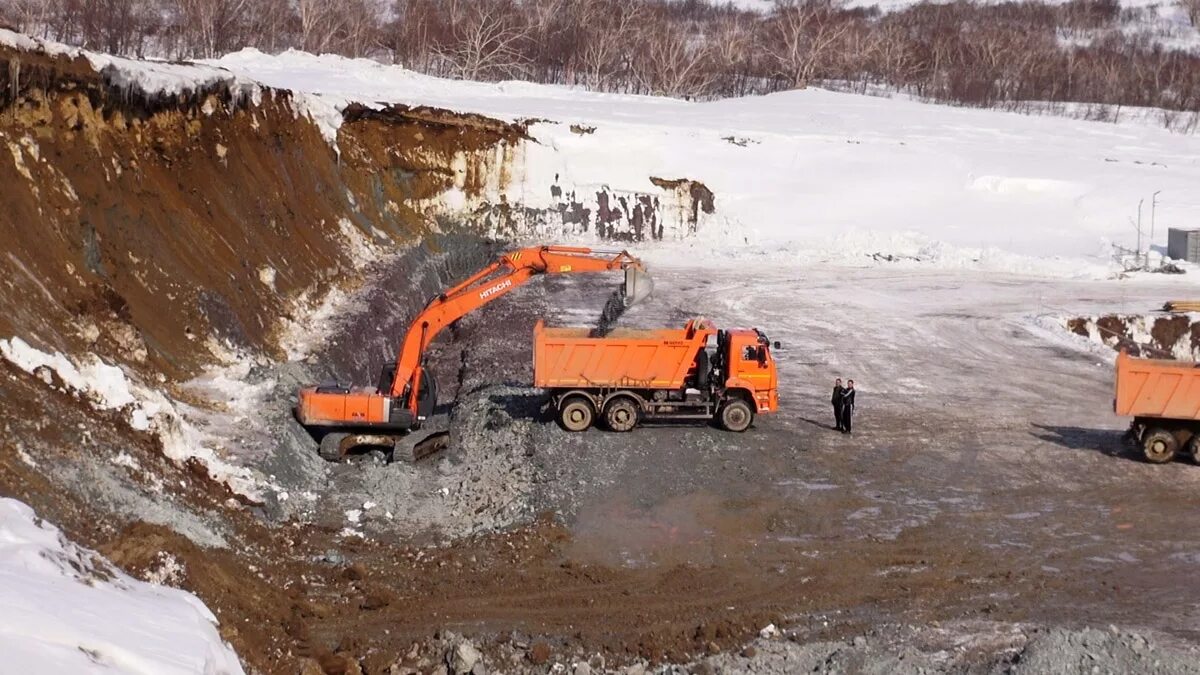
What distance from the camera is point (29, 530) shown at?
37.1 ft

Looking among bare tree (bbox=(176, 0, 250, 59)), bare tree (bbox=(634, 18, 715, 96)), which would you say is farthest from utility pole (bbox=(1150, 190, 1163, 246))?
bare tree (bbox=(176, 0, 250, 59))

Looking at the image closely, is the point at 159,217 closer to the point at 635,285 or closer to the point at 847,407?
the point at 635,285

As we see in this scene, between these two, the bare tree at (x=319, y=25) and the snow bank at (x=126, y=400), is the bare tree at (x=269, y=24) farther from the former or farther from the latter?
the snow bank at (x=126, y=400)

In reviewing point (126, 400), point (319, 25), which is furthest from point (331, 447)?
point (319, 25)

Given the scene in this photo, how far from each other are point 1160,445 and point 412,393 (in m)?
12.6

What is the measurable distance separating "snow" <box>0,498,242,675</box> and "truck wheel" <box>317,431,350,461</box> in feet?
25.1

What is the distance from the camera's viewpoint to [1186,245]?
40.3m

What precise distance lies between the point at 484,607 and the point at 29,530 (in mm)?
5022

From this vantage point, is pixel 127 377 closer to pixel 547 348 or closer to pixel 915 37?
pixel 547 348

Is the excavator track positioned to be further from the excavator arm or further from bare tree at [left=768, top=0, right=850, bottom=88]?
bare tree at [left=768, top=0, right=850, bottom=88]

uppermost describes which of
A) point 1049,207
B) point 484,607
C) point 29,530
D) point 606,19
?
point 606,19

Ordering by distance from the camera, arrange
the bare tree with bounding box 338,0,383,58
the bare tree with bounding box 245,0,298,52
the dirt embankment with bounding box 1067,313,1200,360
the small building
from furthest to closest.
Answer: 1. the bare tree with bounding box 245,0,298,52
2. the bare tree with bounding box 338,0,383,58
3. the small building
4. the dirt embankment with bounding box 1067,313,1200,360

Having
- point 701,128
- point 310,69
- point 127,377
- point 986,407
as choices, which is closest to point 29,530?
point 127,377

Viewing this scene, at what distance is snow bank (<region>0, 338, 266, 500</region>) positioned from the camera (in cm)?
1591
